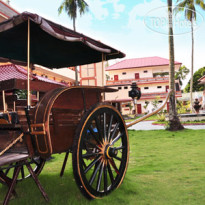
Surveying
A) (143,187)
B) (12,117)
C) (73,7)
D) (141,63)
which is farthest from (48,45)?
(141,63)

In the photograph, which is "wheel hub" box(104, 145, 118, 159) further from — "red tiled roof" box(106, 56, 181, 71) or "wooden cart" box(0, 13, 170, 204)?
"red tiled roof" box(106, 56, 181, 71)

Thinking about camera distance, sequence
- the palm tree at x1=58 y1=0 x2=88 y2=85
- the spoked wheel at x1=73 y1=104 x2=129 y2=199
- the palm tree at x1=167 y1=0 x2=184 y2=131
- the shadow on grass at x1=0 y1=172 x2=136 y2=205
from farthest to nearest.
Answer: the palm tree at x1=58 y1=0 x2=88 y2=85 < the palm tree at x1=167 y1=0 x2=184 y2=131 < the shadow on grass at x1=0 y1=172 x2=136 y2=205 < the spoked wheel at x1=73 y1=104 x2=129 y2=199

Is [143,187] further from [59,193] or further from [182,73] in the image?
[182,73]

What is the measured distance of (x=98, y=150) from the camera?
3.09 meters

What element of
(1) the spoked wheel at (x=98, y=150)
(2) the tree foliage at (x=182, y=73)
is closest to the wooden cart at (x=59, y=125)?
(1) the spoked wheel at (x=98, y=150)

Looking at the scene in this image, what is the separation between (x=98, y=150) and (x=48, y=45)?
194 centimetres

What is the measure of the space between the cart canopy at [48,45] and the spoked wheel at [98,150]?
3.09ft

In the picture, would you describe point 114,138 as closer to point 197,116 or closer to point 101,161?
point 101,161

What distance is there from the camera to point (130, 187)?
3535 mm

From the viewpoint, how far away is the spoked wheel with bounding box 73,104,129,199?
267 centimetres

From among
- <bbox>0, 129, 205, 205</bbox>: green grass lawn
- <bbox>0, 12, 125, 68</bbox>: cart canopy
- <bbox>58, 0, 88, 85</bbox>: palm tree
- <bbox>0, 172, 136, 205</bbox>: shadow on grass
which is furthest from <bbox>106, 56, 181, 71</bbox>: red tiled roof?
<bbox>0, 172, 136, 205</bbox>: shadow on grass

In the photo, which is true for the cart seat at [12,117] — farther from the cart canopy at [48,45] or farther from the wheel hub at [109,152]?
the wheel hub at [109,152]

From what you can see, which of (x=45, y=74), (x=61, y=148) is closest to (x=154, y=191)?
(x=61, y=148)

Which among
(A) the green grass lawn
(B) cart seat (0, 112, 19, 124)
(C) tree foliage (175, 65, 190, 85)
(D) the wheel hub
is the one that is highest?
(C) tree foliage (175, 65, 190, 85)
